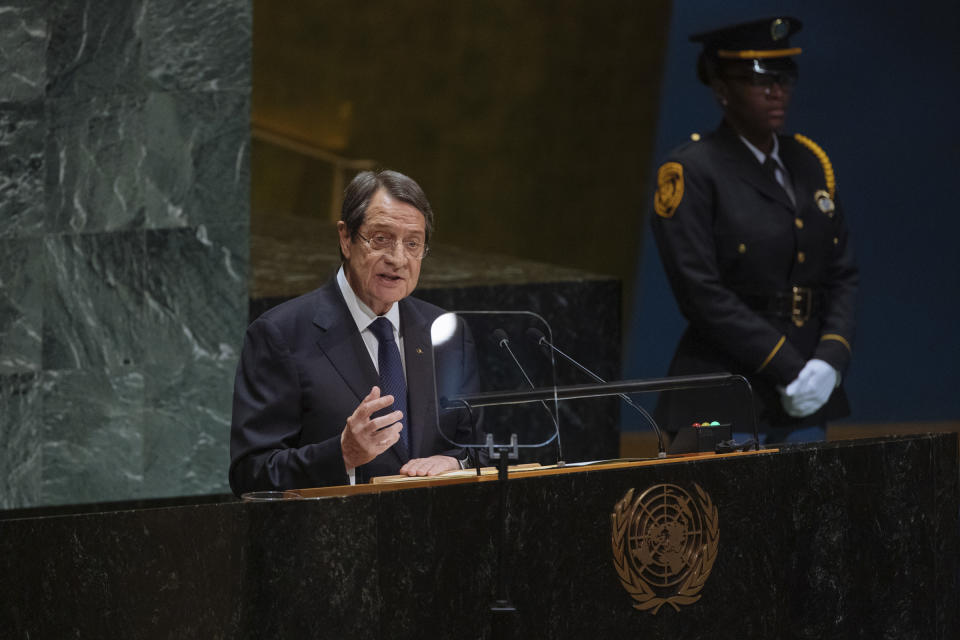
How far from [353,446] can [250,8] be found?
8.90 ft

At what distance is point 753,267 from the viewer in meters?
4.47

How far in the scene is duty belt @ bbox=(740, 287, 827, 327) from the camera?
14.6 ft

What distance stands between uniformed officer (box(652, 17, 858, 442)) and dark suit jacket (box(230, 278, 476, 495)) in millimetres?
1260

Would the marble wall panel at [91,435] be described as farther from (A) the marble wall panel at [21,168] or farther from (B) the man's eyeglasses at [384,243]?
(B) the man's eyeglasses at [384,243]

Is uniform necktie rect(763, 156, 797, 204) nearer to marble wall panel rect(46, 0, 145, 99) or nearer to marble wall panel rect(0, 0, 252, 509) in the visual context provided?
marble wall panel rect(0, 0, 252, 509)

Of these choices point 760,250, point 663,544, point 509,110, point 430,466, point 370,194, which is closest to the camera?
point 663,544

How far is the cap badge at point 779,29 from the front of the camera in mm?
4527

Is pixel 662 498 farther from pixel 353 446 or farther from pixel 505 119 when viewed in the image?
pixel 505 119

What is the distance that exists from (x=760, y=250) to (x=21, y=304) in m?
2.40

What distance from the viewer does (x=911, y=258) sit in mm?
7012

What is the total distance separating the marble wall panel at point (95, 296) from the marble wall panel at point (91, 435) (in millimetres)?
84

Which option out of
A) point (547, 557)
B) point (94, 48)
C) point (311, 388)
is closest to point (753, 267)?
point (311, 388)

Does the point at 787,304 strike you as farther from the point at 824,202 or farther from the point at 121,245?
the point at 121,245

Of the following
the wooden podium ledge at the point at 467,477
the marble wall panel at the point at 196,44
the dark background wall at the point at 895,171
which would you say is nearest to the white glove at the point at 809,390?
the wooden podium ledge at the point at 467,477
